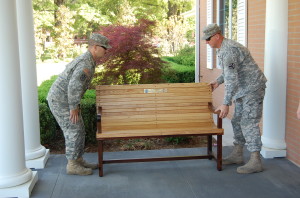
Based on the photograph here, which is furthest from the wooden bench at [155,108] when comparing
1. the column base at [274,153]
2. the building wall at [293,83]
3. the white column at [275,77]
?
the building wall at [293,83]

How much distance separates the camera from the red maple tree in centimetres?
753

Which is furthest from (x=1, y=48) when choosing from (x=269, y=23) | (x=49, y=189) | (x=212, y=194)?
(x=269, y=23)

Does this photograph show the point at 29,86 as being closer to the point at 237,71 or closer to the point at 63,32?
the point at 237,71

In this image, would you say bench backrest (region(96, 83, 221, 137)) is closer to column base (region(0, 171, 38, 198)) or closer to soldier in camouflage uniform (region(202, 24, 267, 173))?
soldier in camouflage uniform (region(202, 24, 267, 173))

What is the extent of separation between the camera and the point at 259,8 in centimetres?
671

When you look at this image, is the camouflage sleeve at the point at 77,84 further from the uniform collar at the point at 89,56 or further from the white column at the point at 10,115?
the white column at the point at 10,115

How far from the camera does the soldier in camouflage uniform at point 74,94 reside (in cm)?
466

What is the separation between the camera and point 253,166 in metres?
5.02

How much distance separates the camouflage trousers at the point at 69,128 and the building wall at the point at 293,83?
284 centimetres

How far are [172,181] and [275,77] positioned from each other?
205 centimetres

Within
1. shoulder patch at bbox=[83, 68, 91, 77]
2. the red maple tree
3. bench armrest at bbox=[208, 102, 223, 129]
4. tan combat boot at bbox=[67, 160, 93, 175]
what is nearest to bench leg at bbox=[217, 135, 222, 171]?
bench armrest at bbox=[208, 102, 223, 129]

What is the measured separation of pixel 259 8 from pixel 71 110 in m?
3.80

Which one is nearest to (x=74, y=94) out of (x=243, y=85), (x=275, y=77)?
(x=243, y=85)

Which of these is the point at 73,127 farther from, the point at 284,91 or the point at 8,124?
the point at 284,91
